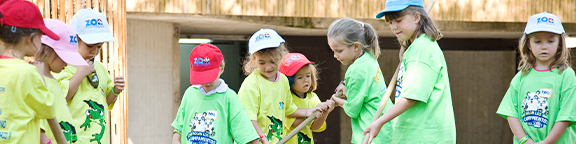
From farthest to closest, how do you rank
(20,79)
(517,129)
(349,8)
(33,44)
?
(349,8), (517,129), (33,44), (20,79)

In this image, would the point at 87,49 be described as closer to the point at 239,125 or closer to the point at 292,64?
the point at 239,125

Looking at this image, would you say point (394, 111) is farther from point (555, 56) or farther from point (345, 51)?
point (555, 56)

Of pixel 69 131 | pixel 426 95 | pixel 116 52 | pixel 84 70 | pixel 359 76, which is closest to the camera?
pixel 426 95

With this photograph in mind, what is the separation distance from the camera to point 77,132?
2.90 meters

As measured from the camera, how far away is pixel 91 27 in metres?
3.01

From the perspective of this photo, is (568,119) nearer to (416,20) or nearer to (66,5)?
(416,20)

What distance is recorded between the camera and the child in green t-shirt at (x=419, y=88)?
8.24 feet

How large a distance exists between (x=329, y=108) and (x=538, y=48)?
4.52 feet

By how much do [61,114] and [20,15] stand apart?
28.2 inches

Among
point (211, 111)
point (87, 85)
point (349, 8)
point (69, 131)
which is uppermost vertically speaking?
point (349, 8)

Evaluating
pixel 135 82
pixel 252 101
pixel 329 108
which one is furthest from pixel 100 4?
pixel 329 108

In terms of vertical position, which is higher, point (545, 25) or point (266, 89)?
point (545, 25)

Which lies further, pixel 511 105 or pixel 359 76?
pixel 511 105

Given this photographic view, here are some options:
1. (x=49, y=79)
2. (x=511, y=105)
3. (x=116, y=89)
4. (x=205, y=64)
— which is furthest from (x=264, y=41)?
(x=511, y=105)
